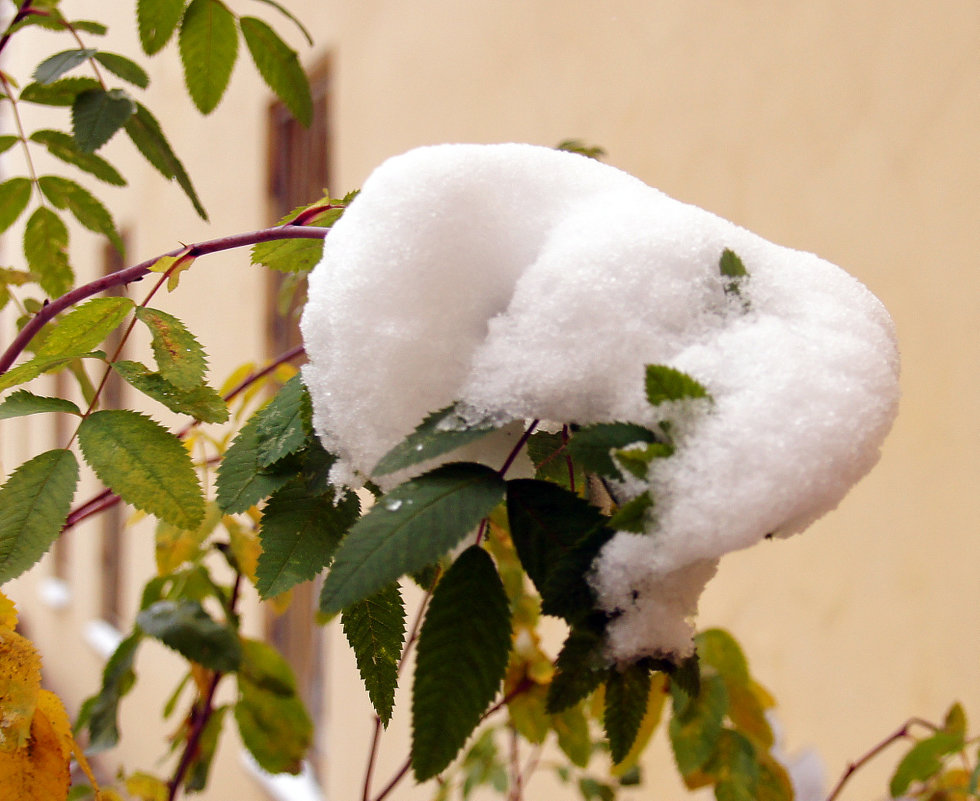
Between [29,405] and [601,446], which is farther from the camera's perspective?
[29,405]

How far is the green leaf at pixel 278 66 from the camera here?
2.41 ft

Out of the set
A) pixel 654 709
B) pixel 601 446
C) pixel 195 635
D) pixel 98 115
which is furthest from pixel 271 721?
pixel 601 446

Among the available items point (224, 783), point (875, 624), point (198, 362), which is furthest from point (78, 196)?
point (224, 783)

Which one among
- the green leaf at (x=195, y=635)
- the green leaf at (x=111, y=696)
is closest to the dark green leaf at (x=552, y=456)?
the green leaf at (x=195, y=635)

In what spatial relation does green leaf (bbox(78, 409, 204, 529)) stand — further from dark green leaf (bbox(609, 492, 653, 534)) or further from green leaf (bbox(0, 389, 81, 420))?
dark green leaf (bbox(609, 492, 653, 534))

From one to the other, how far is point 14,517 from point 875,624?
1.14 metres

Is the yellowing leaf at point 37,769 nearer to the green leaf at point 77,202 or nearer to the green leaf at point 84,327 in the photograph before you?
the green leaf at point 84,327

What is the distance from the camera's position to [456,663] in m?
0.31

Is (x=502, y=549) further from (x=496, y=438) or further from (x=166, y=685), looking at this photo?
(x=166, y=685)

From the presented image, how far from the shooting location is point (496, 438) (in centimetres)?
38

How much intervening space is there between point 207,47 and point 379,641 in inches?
22.3

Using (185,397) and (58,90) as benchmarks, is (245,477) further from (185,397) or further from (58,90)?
(58,90)

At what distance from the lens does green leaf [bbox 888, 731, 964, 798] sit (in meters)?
0.75

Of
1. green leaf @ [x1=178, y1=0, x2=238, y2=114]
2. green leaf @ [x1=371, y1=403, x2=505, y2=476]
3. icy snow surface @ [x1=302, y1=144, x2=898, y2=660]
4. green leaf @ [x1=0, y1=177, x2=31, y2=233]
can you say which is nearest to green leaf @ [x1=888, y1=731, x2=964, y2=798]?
icy snow surface @ [x1=302, y1=144, x2=898, y2=660]
